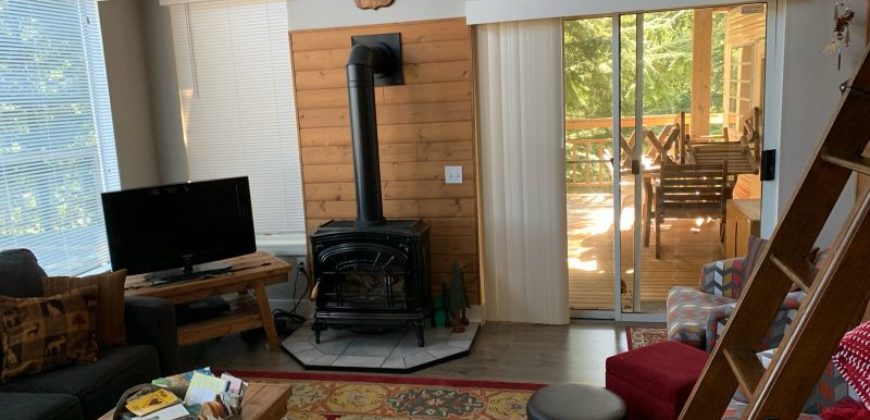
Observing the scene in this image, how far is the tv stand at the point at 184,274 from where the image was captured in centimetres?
379

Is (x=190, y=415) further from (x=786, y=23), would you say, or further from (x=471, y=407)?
(x=786, y=23)

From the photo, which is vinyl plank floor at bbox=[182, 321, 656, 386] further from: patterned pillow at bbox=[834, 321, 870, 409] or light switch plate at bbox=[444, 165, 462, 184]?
patterned pillow at bbox=[834, 321, 870, 409]

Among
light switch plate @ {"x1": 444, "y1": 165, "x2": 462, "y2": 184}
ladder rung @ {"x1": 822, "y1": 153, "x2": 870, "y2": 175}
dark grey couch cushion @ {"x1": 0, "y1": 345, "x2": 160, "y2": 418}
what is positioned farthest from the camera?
light switch plate @ {"x1": 444, "y1": 165, "x2": 462, "y2": 184}

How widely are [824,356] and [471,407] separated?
2277 mm

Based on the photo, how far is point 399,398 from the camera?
3.33 m

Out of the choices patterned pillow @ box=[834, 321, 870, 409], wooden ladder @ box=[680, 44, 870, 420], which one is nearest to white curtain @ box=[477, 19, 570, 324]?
wooden ladder @ box=[680, 44, 870, 420]

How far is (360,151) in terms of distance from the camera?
3.90 m

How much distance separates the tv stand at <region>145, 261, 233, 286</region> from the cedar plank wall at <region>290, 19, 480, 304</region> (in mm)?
794

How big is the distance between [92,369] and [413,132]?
7.45 feet

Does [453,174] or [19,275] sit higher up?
[453,174]

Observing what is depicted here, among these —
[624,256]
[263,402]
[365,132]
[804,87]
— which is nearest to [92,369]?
[263,402]

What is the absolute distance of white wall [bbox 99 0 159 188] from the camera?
13.9ft

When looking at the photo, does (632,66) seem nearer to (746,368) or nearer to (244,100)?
(244,100)

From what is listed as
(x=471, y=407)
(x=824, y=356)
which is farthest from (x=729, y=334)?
(x=471, y=407)
